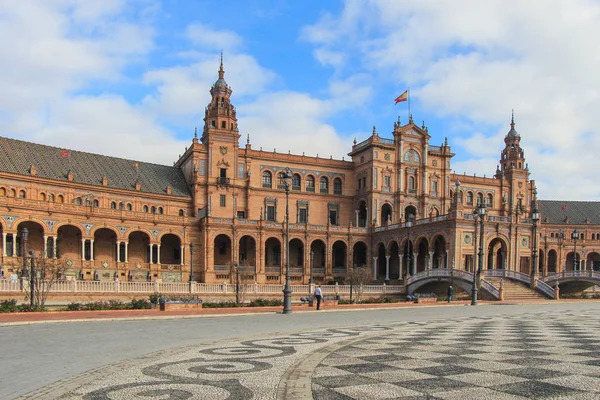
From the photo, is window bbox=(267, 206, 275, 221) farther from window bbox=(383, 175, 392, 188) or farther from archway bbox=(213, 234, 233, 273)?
window bbox=(383, 175, 392, 188)

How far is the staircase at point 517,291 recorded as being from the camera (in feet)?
160

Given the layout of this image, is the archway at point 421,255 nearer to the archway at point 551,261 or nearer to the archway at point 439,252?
the archway at point 439,252

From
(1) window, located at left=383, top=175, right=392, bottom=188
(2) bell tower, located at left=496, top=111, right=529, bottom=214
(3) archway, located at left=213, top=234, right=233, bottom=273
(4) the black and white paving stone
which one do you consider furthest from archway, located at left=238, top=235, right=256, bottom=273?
(4) the black and white paving stone

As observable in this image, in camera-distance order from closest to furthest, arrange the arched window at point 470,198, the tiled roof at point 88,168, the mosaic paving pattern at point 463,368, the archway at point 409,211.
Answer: the mosaic paving pattern at point 463,368, the tiled roof at point 88,168, the archway at point 409,211, the arched window at point 470,198

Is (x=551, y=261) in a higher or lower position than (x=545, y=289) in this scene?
lower

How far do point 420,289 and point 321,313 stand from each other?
29800mm

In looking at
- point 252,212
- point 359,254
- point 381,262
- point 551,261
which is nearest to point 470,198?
point 551,261

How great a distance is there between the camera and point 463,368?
10.4 meters

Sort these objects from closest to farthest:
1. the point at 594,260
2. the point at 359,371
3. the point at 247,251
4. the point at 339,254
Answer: the point at 359,371 → the point at 247,251 → the point at 339,254 → the point at 594,260

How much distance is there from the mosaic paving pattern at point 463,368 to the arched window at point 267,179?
59.7 metres

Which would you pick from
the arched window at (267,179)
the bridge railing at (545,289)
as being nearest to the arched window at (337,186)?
the arched window at (267,179)

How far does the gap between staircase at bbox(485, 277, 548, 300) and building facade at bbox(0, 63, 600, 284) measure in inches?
166

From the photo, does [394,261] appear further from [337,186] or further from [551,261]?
[551,261]

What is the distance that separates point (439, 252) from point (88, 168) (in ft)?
136
